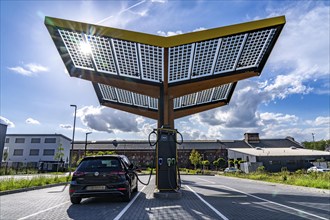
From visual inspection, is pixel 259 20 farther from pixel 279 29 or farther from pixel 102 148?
pixel 102 148

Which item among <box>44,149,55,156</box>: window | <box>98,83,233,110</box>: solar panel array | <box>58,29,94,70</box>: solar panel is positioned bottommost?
<box>44,149,55,156</box>: window

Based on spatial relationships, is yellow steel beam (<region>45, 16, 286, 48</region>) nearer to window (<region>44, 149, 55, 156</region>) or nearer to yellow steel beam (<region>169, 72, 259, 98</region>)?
yellow steel beam (<region>169, 72, 259, 98</region>)

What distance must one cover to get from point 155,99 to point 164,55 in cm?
914

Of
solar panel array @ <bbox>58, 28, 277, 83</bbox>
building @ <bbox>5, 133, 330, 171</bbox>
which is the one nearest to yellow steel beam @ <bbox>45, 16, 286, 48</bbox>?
solar panel array @ <bbox>58, 28, 277, 83</bbox>

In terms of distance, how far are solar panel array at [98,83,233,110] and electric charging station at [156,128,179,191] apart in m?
10.8

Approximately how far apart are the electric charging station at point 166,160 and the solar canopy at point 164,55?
14.1ft

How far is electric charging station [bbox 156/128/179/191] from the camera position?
34.2ft

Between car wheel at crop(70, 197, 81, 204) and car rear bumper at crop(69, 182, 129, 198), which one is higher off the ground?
car rear bumper at crop(69, 182, 129, 198)

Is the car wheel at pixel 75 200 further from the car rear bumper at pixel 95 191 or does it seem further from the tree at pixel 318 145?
the tree at pixel 318 145

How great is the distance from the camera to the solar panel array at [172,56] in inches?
506

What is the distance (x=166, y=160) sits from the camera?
1059 cm

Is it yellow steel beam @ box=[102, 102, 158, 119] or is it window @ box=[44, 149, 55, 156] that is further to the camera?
window @ box=[44, 149, 55, 156]

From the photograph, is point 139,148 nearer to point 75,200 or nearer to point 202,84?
point 202,84

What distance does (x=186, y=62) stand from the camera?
1455cm
